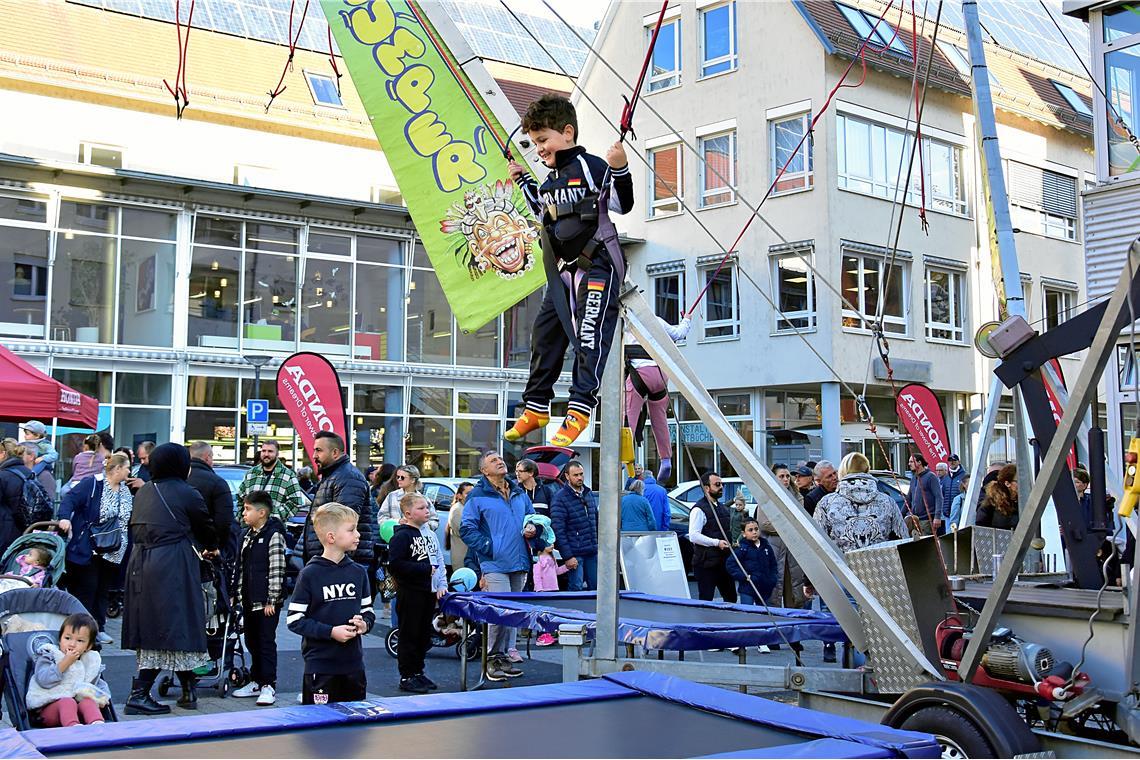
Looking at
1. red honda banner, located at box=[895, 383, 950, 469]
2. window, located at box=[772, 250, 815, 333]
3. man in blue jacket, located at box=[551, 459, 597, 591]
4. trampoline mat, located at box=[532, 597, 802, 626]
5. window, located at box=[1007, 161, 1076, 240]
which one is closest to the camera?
trampoline mat, located at box=[532, 597, 802, 626]

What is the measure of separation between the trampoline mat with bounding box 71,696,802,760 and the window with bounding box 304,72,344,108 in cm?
2752

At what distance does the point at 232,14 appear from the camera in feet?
97.7

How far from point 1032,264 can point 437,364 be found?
1553 cm

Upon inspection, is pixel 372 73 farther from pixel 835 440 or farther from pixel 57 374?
pixel 835 440

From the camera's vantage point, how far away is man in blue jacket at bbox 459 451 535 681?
10.3m

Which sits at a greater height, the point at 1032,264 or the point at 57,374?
the point at 1032,264

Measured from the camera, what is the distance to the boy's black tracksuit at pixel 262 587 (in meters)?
8.70

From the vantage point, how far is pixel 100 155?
26984 millimetres

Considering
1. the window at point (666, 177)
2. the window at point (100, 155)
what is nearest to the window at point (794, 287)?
the window at point (666, 177)

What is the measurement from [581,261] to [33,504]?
7292 millimetres

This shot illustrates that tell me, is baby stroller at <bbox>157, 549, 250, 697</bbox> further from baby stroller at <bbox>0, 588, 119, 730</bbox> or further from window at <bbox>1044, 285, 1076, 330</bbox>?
window at <bbox>1044, 285, 1076, 330</bbox>

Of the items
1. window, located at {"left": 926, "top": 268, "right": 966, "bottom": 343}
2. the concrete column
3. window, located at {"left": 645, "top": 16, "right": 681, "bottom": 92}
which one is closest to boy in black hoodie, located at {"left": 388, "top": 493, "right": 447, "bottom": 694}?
the concrete column

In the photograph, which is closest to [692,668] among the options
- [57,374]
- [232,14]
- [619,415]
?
[619,415]

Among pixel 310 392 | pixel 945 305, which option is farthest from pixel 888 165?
pixel 310 392
